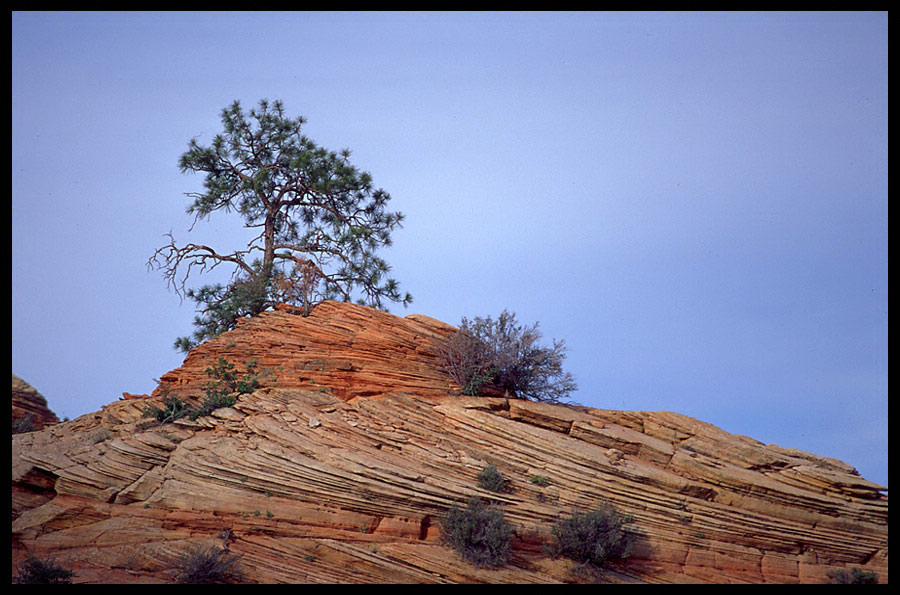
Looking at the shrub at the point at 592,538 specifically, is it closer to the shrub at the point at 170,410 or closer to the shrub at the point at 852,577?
the shrub at the point at 852,577

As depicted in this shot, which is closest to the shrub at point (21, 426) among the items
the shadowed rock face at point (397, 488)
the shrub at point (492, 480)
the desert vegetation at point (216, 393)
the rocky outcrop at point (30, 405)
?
the shadowed rock face at point (397, 488)

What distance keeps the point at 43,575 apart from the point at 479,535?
6979 millimetres

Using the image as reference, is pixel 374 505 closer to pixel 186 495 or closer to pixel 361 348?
pixel 186 495

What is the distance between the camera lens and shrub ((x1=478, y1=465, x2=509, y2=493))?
1514 centimetres

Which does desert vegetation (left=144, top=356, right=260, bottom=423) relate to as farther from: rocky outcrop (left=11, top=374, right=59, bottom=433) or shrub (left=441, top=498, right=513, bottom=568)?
rocky outcrop (left=11, top=374, right=59, bottom=433)

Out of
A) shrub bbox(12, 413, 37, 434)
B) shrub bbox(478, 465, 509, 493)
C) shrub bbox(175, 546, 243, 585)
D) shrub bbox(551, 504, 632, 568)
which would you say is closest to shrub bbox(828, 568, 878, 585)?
shrub bbox(551, 504, 632, 568)

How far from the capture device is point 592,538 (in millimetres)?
14211

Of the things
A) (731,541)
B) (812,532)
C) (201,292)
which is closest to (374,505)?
(731,541)

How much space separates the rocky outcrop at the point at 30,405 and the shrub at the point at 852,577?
20.0 m

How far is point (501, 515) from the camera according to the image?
1431 cm

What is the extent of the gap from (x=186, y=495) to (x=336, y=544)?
294 cm

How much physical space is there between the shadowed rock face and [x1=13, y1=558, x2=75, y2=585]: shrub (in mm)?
437

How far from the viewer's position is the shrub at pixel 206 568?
12.8 m

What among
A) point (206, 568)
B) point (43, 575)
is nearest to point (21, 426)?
point (43, 575)
